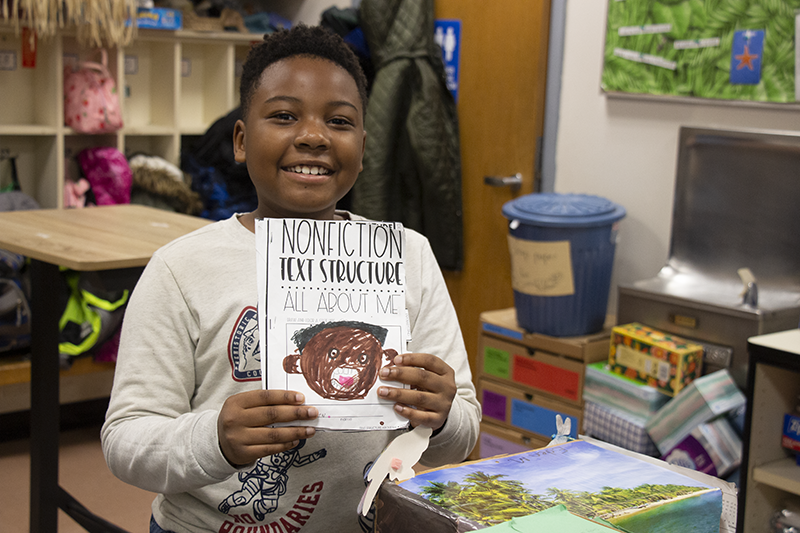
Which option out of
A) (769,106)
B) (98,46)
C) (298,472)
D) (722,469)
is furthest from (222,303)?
(98,46)

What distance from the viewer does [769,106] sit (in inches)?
103

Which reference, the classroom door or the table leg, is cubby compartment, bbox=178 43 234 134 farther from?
the table leg

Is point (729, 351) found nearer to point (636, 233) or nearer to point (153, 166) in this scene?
point (636, 233)

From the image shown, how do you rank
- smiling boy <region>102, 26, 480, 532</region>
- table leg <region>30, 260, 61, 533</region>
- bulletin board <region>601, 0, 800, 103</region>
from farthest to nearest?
bulletin board <region>601, 0, 800, 103</region>, table leg <region>30, 260, 61, 533</region>, smiling boy <region>102, 26, 480, 532</region>

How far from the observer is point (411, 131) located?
3.45m

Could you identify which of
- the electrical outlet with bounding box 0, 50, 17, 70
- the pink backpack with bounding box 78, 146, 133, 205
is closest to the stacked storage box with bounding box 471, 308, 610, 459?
the pink backpack with bounding box 78, 146, 133, 205

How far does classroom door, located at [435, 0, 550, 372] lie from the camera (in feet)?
Result: 10.9

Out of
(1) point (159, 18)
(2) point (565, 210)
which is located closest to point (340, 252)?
(2) point (565, 210)

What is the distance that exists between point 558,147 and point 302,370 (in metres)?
2.60

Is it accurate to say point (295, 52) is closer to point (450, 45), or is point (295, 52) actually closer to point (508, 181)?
point (508, 181)

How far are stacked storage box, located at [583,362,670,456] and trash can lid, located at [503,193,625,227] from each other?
1.61 ft

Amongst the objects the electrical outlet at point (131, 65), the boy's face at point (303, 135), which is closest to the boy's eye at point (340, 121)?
the boy's face at point (303, 135)

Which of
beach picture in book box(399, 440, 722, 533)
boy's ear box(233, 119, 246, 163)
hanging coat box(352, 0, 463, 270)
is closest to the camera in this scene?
beach picture in book box(399, 440, 722, 533)

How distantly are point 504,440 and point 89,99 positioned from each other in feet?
7.83
